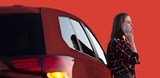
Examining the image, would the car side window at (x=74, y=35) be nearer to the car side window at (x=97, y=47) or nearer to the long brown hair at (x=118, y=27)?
the car side window at (x=97, y=47)

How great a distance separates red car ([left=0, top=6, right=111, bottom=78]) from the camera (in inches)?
212

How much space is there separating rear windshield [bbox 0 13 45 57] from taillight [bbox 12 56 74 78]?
133mm

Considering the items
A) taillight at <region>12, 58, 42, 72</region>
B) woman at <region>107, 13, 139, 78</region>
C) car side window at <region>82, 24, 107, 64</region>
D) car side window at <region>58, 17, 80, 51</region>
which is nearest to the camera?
taillight at <region>12, 58, 42, 72</region>

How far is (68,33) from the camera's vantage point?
6.20 m

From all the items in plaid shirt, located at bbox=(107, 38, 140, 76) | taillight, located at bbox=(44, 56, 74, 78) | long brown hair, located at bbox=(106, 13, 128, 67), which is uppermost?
long brown hair, located at bbox=(106, 13, 128, 67)

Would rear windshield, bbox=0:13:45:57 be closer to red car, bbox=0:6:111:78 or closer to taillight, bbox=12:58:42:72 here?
red car, bbox=0:6:111:78

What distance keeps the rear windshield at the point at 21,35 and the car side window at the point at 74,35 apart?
0.29 m

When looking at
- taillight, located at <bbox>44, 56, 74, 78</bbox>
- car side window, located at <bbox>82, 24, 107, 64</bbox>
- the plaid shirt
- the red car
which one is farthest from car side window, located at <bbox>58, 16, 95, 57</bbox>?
the plaid shirt

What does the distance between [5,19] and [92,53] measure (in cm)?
114

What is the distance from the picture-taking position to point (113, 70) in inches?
Answer: 294

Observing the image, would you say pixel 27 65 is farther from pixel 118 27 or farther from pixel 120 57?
pixel 118 27

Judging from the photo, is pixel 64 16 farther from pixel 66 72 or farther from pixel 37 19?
pixel 66 72

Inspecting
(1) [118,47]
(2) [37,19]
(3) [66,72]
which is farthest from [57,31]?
(1) [118,47]

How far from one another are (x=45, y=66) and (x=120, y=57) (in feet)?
7.25
